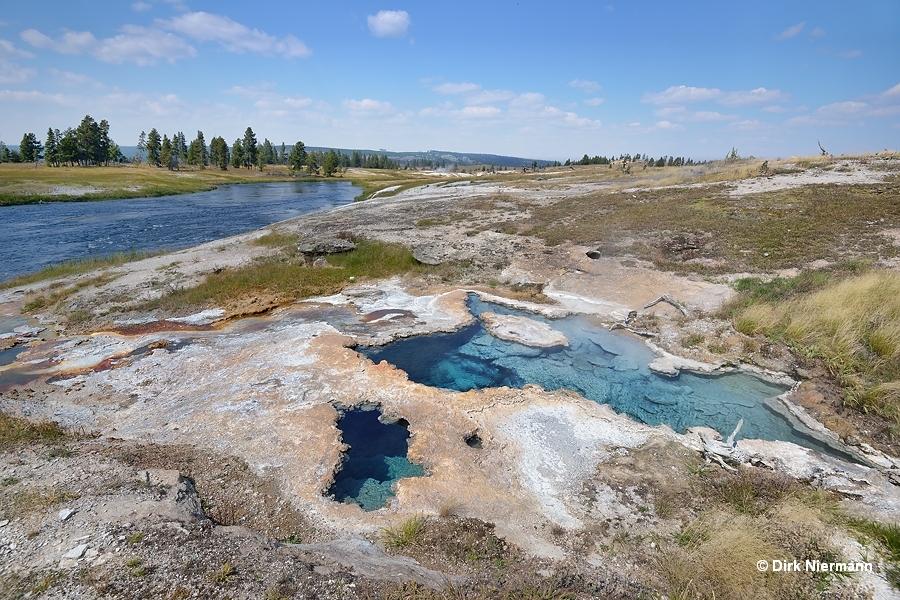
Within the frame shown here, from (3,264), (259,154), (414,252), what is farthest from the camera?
(259,154)

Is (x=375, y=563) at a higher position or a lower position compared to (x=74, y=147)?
lower

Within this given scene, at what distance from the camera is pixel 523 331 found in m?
14.7

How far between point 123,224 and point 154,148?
8715 cm

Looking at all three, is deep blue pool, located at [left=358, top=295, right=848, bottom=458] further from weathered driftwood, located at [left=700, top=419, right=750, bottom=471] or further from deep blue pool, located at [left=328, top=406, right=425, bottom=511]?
deep blue pool, located at [left=328, top=406, right=425, bottom=511]

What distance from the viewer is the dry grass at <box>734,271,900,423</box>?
10016 millimetres

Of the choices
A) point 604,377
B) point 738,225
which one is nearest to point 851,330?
point 604,377

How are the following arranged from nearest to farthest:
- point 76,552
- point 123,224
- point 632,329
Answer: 1. point 76,552
2. point 632,329
3. point 123,224

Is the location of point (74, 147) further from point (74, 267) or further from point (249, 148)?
point (74, 267)

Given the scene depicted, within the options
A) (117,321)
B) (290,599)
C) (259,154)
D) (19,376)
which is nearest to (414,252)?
(117,321)

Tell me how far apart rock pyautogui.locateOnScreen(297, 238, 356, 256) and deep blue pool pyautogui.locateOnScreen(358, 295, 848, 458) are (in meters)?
10.8

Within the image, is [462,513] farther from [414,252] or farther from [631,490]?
[414,252]

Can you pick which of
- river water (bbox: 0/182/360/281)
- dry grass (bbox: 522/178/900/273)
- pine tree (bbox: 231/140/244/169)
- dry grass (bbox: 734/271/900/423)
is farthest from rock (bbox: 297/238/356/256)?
Result: pine tree (bbox: 231/140/244/169)

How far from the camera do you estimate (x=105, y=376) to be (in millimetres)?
11680

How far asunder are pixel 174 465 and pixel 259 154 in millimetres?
122564
